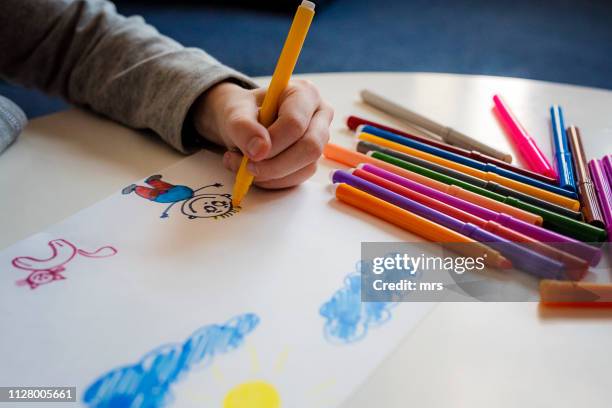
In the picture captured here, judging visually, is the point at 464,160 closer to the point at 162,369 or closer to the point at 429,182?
the point at 429,182

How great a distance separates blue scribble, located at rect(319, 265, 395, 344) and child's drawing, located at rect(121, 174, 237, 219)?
12 centimetres

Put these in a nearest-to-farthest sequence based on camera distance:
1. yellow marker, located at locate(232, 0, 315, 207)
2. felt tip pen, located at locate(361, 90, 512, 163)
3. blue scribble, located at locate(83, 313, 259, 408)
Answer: blue scribble, located at locate(83, 313, 259, 408) < yellow marker, located at locate(232, 0, 315, 207) < felt tip pen, located at locate(361, 90, 512, 163)

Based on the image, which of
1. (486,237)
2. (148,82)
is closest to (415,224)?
(486,237)

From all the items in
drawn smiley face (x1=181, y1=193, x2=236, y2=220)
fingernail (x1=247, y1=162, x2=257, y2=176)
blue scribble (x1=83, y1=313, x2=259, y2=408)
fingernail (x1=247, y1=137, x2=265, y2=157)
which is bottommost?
blue scribble (x1=83, y1=313, x2=259, y2=408)

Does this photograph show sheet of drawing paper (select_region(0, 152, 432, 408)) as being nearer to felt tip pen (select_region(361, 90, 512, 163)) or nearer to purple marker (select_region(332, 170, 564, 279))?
purple marker (select_region(332, 170, 564, 279))

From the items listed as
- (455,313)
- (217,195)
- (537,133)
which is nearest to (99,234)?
(217,195)

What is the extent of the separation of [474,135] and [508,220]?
168 mm

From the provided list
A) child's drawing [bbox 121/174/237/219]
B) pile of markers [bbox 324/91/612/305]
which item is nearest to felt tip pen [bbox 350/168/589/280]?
pile of markers [bbox 324/91/612/305]

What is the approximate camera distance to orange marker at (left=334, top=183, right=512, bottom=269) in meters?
0.34

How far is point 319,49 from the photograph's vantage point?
144cm

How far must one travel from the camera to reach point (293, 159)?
0.41m

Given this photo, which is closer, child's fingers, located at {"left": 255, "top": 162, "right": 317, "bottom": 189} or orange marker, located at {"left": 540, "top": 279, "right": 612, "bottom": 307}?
orange marker, located at {"left": 540, "top": 279, "right": 612, "bottom": 307}

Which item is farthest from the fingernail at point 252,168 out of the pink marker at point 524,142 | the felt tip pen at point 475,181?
the pink marker at point 524,142

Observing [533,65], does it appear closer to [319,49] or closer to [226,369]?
[319,49]
